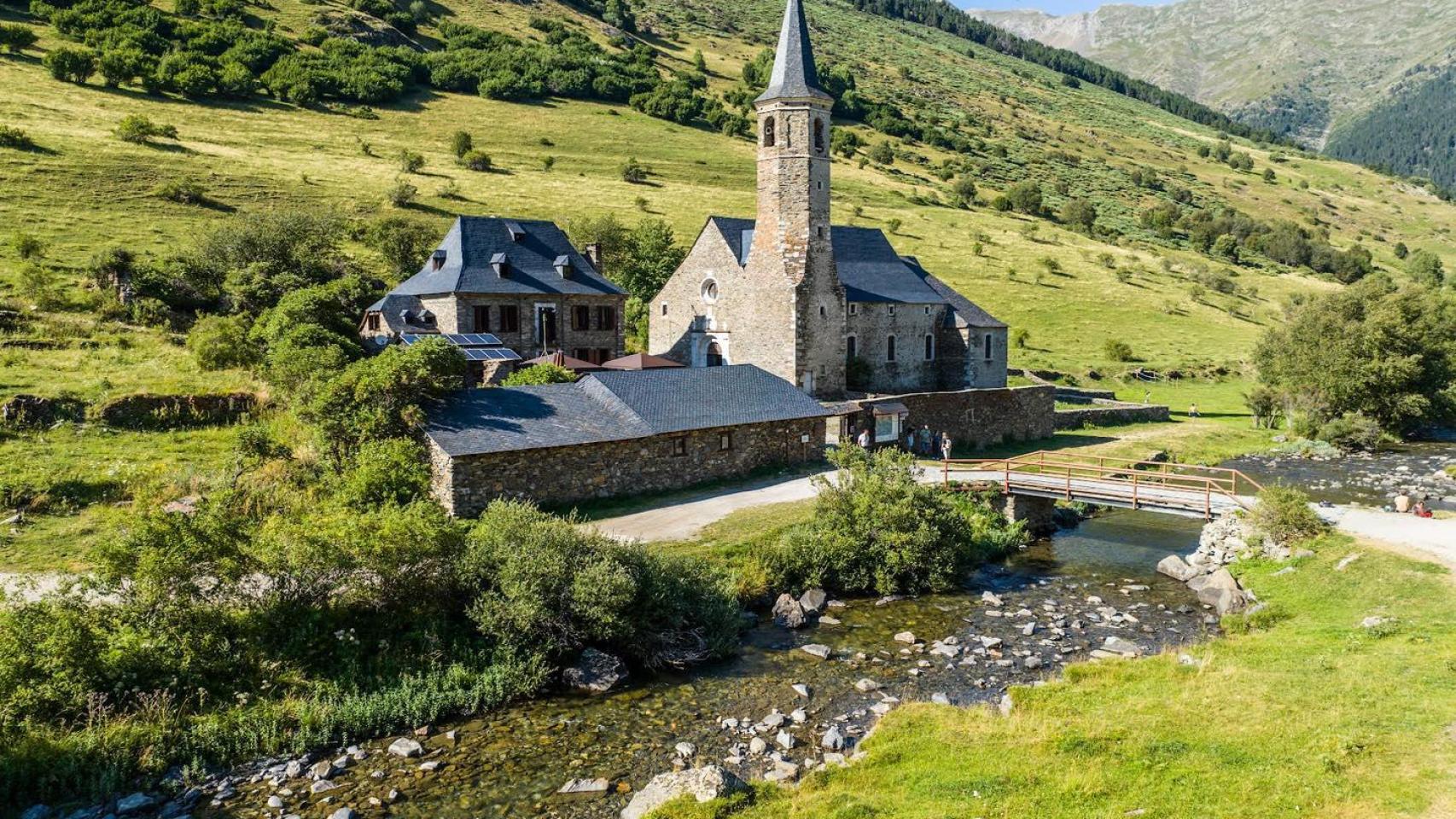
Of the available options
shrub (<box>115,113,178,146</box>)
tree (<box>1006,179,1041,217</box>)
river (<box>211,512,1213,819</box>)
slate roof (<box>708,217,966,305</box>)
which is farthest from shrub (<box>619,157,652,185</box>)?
river (<box>211,512,1213,819</box>)

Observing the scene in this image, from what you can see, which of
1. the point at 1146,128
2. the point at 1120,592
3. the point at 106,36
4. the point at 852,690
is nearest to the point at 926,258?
the point at 1120,592

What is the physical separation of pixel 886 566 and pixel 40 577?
17.8m

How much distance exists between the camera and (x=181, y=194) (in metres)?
58.1

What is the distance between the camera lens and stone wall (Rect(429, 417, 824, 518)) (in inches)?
877

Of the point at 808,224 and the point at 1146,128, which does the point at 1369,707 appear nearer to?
the point at 808,224

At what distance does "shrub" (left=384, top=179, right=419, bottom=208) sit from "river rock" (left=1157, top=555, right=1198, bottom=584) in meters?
59.3

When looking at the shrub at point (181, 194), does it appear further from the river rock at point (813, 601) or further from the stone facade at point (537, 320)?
the river rock at point (813, 601)

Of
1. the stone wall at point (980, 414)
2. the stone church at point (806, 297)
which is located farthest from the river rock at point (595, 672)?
the stone church at point (806, 297)

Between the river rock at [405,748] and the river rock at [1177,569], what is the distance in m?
18.3

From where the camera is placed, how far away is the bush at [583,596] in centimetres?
1587

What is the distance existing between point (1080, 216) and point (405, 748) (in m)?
106

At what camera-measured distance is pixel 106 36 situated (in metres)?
87.0

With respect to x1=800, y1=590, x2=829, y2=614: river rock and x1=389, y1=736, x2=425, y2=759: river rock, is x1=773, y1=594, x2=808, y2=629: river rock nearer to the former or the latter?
x1=800, y1=590, x2=829, y2=614: river rock

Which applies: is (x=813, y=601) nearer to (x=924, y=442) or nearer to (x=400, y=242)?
(x=924, y=442)
